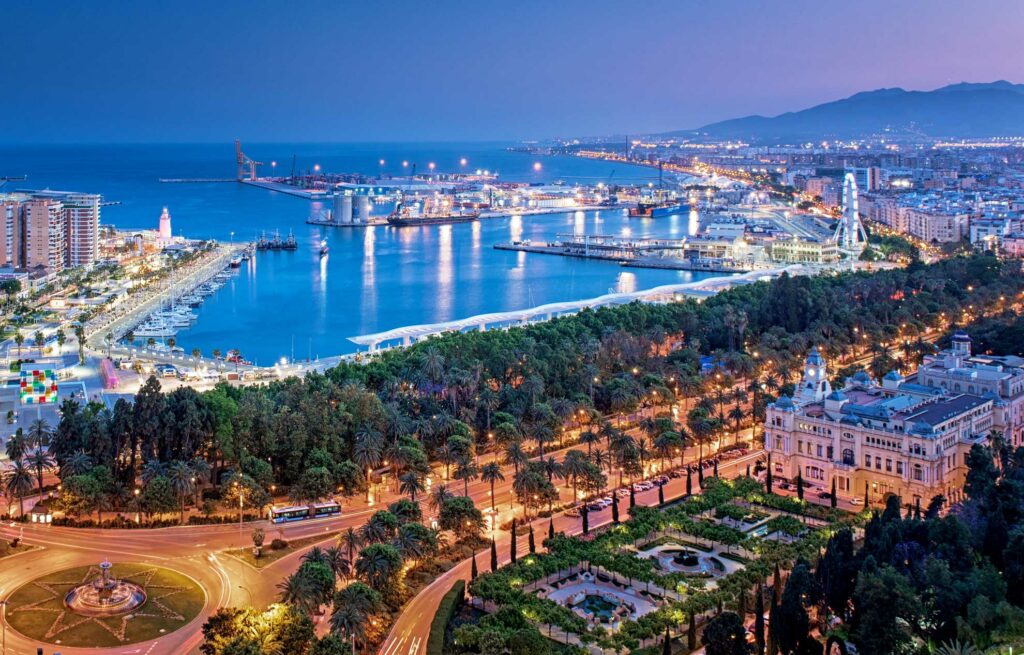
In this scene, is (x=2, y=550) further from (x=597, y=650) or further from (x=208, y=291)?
(x=208, y=291)

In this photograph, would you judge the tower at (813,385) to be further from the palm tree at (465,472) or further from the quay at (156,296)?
the quay at (156,296)

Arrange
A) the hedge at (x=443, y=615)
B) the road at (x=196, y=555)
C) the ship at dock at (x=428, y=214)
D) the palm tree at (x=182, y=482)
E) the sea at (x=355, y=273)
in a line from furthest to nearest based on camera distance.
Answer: the ship at dock at (x=428, y=214), the sea at (x=355, y=273), the palm tree at (x=182, y=482), the road at (x=196, y=555), the hedge at (x=443, y=615)

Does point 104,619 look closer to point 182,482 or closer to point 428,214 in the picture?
point 182,482

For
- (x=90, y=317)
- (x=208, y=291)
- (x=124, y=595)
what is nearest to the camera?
(x=124, y=595)

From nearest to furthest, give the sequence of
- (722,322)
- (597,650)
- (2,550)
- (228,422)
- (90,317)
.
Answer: (597,650)
(2,550)
(228,422)
(722,322)
(90,317)

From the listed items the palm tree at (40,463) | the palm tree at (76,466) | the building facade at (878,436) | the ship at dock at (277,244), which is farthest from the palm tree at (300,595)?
the ship at dock at (277,244)

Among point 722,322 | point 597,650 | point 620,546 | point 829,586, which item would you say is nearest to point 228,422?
point 620,546

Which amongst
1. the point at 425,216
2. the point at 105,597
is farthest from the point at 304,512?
the point at 425,216
